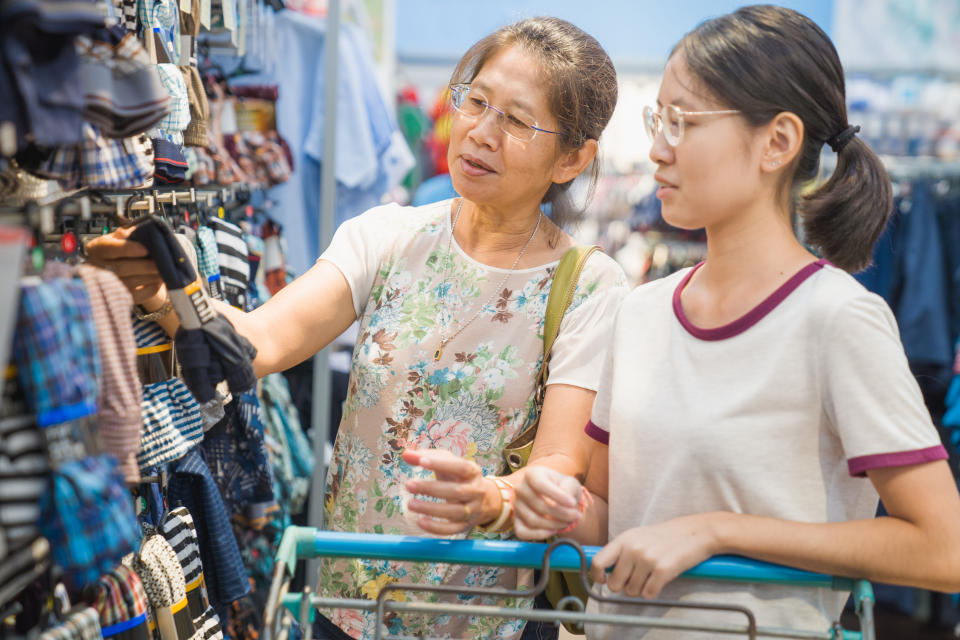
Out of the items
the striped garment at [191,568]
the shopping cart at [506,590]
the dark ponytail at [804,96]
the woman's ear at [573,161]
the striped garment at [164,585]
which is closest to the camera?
the shopping cart at [506,590]

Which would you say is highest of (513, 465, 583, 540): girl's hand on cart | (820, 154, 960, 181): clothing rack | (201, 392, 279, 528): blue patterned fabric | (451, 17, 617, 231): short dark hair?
(451, 17, 617, 231): short dark hair

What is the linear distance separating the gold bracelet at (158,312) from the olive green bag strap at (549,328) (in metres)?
0.62

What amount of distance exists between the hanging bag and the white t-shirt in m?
0.25

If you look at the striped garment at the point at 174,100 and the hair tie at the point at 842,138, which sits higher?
the hair tie at the point at 842,138

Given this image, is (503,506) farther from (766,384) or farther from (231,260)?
(231,260)

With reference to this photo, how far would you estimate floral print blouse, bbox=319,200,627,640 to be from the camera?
1591 mm

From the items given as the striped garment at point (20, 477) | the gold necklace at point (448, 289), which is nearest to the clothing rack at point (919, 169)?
the gold necklace at point (448, 289)

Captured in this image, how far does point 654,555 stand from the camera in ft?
3.69

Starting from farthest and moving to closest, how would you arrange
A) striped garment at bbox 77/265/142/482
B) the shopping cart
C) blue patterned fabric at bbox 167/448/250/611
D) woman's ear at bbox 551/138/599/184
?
blue patterned fabric at bbox 167/448/250/611 → woman's ear at bbox 551/138/599/184 → the shopping cart → striped garment at bbox 77/265/142/482

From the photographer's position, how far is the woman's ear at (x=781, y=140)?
121 cm

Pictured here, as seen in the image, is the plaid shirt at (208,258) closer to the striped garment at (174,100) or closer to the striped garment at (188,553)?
the striped garment at (174,100)

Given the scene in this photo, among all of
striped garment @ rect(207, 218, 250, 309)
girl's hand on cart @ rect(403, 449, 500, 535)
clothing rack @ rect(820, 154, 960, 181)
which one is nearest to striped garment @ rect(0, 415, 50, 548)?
girl's hand on cart @ rect(403, 449, 500, 535)

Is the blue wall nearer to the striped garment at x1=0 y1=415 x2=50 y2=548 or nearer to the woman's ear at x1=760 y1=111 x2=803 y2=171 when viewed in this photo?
the woman's ear at x1=760 y1=111 x2=803 y2=171

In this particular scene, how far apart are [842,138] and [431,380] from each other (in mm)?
777
